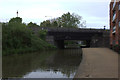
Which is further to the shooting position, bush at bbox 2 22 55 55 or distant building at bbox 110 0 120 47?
distant building at bbox 110 0 120 47

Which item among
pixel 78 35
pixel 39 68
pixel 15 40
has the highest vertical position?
pixel 78 35

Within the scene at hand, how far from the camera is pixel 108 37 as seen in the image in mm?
50906

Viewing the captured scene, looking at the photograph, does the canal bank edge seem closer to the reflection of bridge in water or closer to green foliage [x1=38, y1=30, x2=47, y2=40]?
green foliage [x1=38, y1=30, x2=47, y2=40]

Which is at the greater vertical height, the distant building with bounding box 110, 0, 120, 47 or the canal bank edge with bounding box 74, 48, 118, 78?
the distant building with bounding box 110, 0, 120, 47

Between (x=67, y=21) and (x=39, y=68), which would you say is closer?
(x=39, y=68)

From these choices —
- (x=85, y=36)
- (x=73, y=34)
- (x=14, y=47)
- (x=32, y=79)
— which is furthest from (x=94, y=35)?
(x=32, y=79)

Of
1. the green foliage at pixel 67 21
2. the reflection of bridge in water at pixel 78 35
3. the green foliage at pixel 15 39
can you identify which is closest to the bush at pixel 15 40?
the green foliage at pixel 15 39

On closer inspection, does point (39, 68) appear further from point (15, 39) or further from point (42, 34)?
point (42, 34)

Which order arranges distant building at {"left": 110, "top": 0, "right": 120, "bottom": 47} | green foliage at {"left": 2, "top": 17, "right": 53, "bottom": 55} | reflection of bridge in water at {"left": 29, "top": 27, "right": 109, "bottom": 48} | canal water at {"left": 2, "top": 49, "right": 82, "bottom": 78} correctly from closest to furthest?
canal water at {"left": 2, "top": 49, "right": 82, "bottom": 78}
green foliage at {"left": 2, "top": 17, "right": 53, "bottom": 55}
distant building at {"left": 110, "top": 0, "right": 120, "bottom": 47}
reflection of bridge in water at {"left": 29, "top": 27, "right": 109, "bottom": 48}

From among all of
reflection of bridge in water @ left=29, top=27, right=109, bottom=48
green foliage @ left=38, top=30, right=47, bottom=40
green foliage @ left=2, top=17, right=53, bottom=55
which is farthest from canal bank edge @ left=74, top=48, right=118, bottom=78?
reflection of bridge in water @ left=29, top=27, right=109, bottom=48

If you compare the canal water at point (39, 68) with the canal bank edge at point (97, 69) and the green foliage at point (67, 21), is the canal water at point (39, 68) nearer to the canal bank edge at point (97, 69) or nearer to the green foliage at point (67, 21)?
the canal bank edge at point (97, 69)

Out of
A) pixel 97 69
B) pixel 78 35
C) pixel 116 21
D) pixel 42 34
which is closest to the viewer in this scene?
pixel 97 69

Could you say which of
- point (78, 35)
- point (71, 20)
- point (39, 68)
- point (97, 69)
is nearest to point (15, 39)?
point (39, 68)

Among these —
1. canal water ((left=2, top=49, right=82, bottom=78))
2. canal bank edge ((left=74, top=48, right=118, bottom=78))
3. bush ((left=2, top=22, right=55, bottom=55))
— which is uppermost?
bush ((left=2, top=22, right=55, bottom=55))
